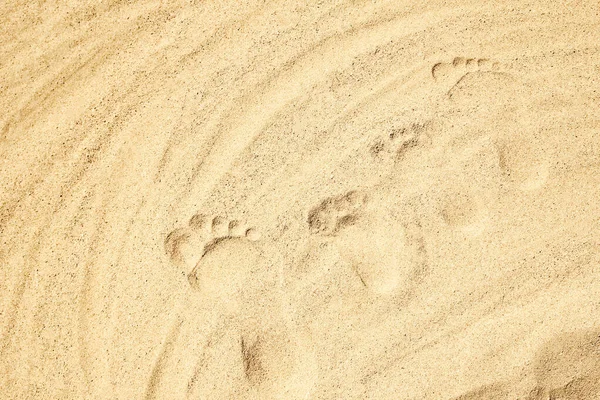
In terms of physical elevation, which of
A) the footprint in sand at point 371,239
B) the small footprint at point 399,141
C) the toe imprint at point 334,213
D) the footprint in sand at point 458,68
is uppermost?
the footprint in sand at point 458,68

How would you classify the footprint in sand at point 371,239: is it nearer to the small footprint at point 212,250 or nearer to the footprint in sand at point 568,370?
the small footprint at point 212,250

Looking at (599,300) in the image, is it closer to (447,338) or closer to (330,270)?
(447,338)

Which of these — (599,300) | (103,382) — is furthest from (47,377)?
(599,300)

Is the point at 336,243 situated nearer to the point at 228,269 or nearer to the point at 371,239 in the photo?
the point at 371,239

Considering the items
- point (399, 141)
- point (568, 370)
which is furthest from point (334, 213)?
point (568, 370)

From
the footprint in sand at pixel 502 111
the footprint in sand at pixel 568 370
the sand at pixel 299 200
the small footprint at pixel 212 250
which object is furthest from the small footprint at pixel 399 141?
the footprint in sand at pixel 568 370

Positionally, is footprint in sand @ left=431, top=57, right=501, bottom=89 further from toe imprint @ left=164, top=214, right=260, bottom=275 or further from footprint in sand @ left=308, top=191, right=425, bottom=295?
toe imprint @ left=164, top=214, right=260, bottom=275

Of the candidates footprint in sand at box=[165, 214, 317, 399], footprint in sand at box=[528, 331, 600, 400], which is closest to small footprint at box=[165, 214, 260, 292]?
footprint in sand at box=[165, 214, 317, 399]
